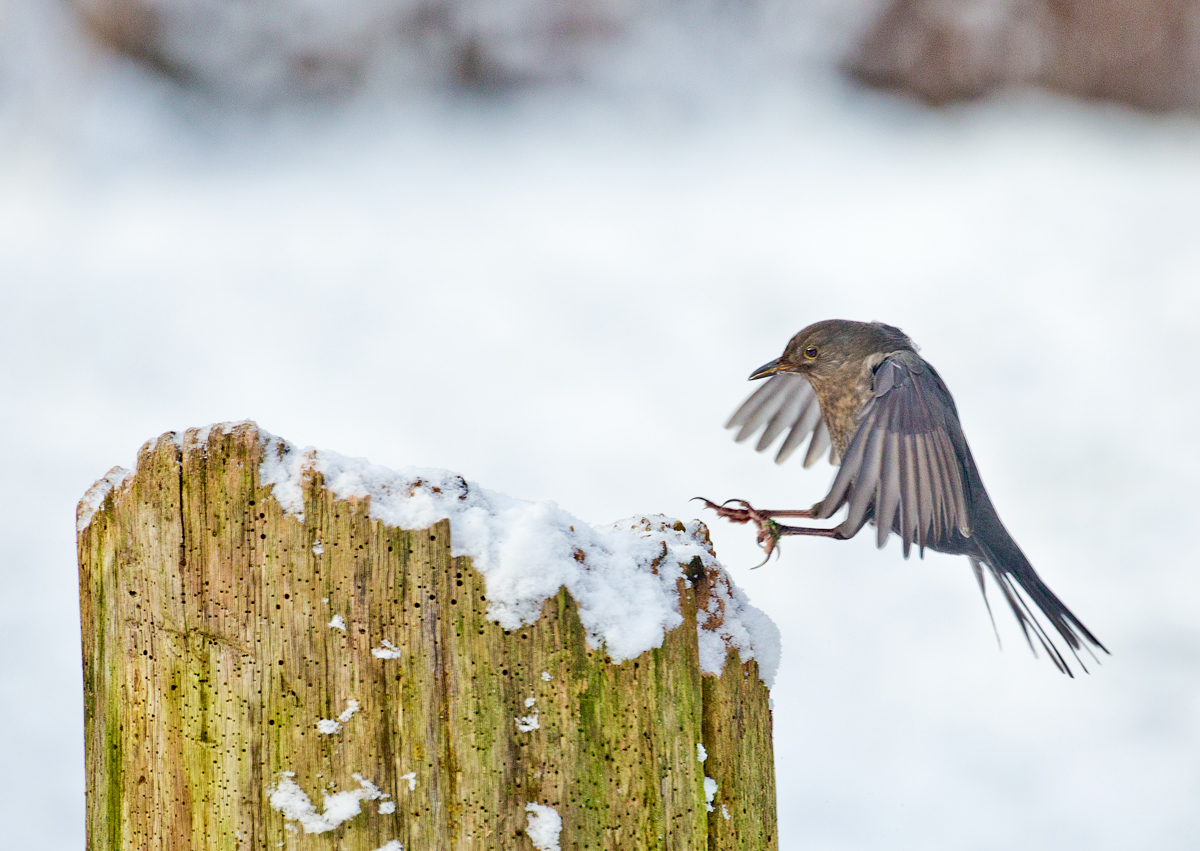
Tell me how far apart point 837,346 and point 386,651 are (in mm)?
2378

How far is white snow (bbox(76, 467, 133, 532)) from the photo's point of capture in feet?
4.52

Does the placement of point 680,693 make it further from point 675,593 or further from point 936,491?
point 936,491

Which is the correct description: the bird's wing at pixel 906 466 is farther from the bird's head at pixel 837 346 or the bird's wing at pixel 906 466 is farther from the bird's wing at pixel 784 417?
the bird's wing at pixel 784 417

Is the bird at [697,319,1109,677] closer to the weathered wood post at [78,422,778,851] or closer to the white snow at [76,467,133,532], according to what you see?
the weathered wood post at [78,422,778,851]

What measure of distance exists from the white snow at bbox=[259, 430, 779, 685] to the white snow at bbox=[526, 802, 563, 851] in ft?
0.76

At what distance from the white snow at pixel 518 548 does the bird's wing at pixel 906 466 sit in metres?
1.33

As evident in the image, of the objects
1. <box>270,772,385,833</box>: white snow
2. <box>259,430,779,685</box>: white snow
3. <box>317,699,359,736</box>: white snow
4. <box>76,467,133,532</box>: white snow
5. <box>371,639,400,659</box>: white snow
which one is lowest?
<box>270,772,385,833</box>: white snow

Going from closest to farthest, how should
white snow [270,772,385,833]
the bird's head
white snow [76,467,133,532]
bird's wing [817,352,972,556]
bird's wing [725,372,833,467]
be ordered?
1. white snow [270,772,385,833]
2. white snow [76,467,133,532]
3. bird's wing [817,352,972,556]
4. the bird's head
5. bird's wing [725,372,833,467]

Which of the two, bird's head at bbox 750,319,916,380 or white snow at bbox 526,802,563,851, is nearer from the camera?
white snow at bbox 526,802,563,851

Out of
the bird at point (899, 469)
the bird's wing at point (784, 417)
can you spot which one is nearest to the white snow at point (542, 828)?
the bird at point (899, 469)

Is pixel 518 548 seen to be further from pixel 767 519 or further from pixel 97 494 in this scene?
pixel 767 519

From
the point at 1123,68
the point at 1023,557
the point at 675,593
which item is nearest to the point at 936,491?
the point at 1023,557

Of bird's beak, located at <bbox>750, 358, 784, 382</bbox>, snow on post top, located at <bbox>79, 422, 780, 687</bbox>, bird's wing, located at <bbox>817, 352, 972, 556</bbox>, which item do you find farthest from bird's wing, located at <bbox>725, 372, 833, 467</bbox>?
snow on post top, located at <bbox>79, 422, 780, 687</bbox>

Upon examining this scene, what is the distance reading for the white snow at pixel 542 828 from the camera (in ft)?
3.95
